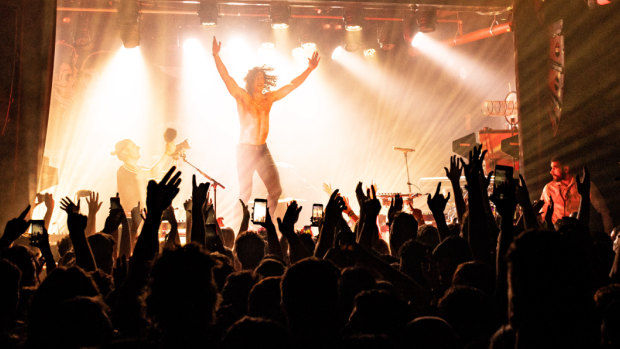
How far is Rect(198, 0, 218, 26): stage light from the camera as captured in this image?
970 centimetres

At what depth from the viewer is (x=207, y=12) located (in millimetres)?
9719

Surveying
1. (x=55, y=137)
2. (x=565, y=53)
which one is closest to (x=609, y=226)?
(x=565, y=53)

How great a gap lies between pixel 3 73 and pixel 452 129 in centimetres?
1213

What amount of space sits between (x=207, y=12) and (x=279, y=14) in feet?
4.48

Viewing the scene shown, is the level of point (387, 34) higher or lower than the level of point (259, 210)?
higher

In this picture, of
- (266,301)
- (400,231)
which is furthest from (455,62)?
(266,301)

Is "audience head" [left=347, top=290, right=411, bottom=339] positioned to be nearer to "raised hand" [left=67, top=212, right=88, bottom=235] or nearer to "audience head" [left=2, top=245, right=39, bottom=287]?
"raised hand" [left=67, top=212, right=88, bottom=235]

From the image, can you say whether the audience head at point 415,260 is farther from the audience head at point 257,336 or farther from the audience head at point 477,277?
the audience head at point 257,336

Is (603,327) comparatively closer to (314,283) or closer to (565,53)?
(314,283)

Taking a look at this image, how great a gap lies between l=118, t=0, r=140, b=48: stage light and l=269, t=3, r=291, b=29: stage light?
2590 mm

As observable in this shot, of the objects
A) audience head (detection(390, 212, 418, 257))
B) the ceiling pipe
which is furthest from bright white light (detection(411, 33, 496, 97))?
audience head (detection(390, 212, 418, 257))

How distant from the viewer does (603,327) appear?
1.77m

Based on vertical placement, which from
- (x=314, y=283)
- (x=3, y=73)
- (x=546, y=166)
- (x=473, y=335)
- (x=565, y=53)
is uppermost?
(x=565, y=53)

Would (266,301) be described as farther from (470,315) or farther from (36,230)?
(36,230)
